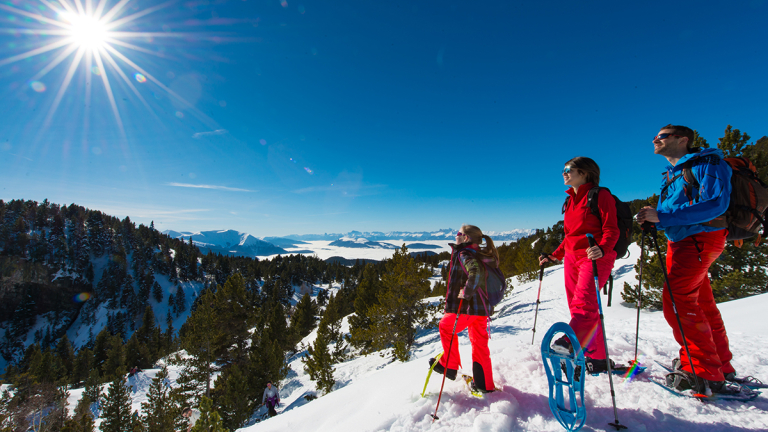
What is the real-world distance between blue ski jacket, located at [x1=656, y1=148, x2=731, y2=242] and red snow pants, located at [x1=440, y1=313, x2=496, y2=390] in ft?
6.87

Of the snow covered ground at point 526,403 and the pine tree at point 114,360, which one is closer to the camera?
the snow covered ground at point 526,403

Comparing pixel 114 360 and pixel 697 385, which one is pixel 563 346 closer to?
pixel 697 385

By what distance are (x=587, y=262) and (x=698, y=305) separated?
1.07 meters

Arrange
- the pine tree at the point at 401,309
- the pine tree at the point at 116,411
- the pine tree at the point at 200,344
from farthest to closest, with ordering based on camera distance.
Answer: the pine tree at the point at 116,411, the pine tree at the point at 200,344, the pine tree at the point at 401,309

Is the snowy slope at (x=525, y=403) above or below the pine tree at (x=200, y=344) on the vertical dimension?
above

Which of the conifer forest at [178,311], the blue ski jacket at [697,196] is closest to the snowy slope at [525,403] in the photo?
the blue ski jacket at [697,196]

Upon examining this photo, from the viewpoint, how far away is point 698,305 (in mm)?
2777

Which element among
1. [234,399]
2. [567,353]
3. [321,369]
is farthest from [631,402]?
[234,399]

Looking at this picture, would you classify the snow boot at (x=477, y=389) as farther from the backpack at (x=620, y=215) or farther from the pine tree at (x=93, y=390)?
the pine tree at (x=93, y=390)

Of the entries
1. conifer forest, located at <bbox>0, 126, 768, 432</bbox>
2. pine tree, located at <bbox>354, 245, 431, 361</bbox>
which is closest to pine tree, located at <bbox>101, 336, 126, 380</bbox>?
conifer forest, located at <bbox>0, 126, 768, 432</bbox>

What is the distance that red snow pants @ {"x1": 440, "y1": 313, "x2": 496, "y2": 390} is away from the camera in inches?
→ 116

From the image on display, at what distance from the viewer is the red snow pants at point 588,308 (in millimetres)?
2820

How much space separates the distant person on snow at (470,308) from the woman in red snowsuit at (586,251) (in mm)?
821

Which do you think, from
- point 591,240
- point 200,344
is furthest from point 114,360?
point 591,240
